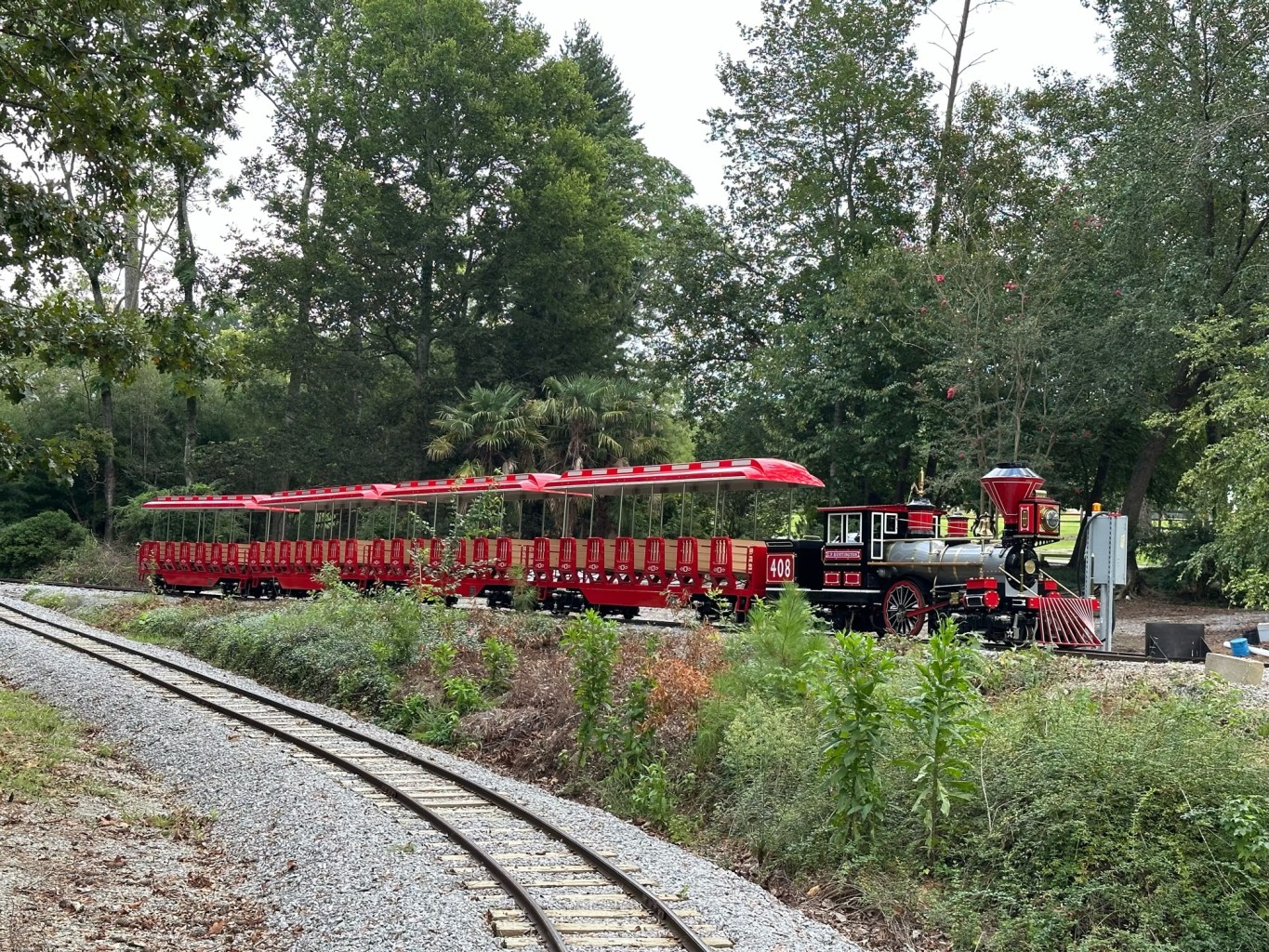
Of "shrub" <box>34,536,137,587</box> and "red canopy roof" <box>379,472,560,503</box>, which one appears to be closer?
"red canopy roof" <box>379,472,560,503</box>

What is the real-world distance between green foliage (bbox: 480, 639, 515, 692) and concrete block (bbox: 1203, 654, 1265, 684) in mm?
8673

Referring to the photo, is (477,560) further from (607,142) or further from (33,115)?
(607,142)

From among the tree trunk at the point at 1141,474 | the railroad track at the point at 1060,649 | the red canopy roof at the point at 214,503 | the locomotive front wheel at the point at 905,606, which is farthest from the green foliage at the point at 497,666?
the red canopy roof at the point at 214,503

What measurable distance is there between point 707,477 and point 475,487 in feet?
22.9

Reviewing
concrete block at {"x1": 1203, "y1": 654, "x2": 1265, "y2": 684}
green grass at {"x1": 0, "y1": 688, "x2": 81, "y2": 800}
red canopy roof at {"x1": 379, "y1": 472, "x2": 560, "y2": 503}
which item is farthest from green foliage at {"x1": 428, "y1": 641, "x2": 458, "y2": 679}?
concrete block at {"x1": 1203, "y1": 654, "x2": 1265, "y2": 684}

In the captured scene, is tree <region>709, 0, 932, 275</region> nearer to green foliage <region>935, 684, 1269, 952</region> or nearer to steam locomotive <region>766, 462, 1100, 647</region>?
steam locomotive <region>766, 462, 1100, 647</region>

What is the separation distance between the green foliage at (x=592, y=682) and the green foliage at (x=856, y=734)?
12.5 ft

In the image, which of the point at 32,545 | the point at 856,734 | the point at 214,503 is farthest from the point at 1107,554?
the point at 32,545

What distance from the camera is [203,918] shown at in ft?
27.1

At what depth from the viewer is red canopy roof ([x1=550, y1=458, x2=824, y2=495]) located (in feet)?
69.5

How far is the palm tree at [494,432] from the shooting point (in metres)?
35.2

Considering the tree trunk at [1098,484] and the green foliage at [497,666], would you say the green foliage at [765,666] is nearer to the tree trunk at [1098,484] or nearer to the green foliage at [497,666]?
the green foliage at [497,666]

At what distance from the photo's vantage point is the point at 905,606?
19766 mm

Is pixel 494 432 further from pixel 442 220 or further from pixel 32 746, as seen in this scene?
pixel 32 746
